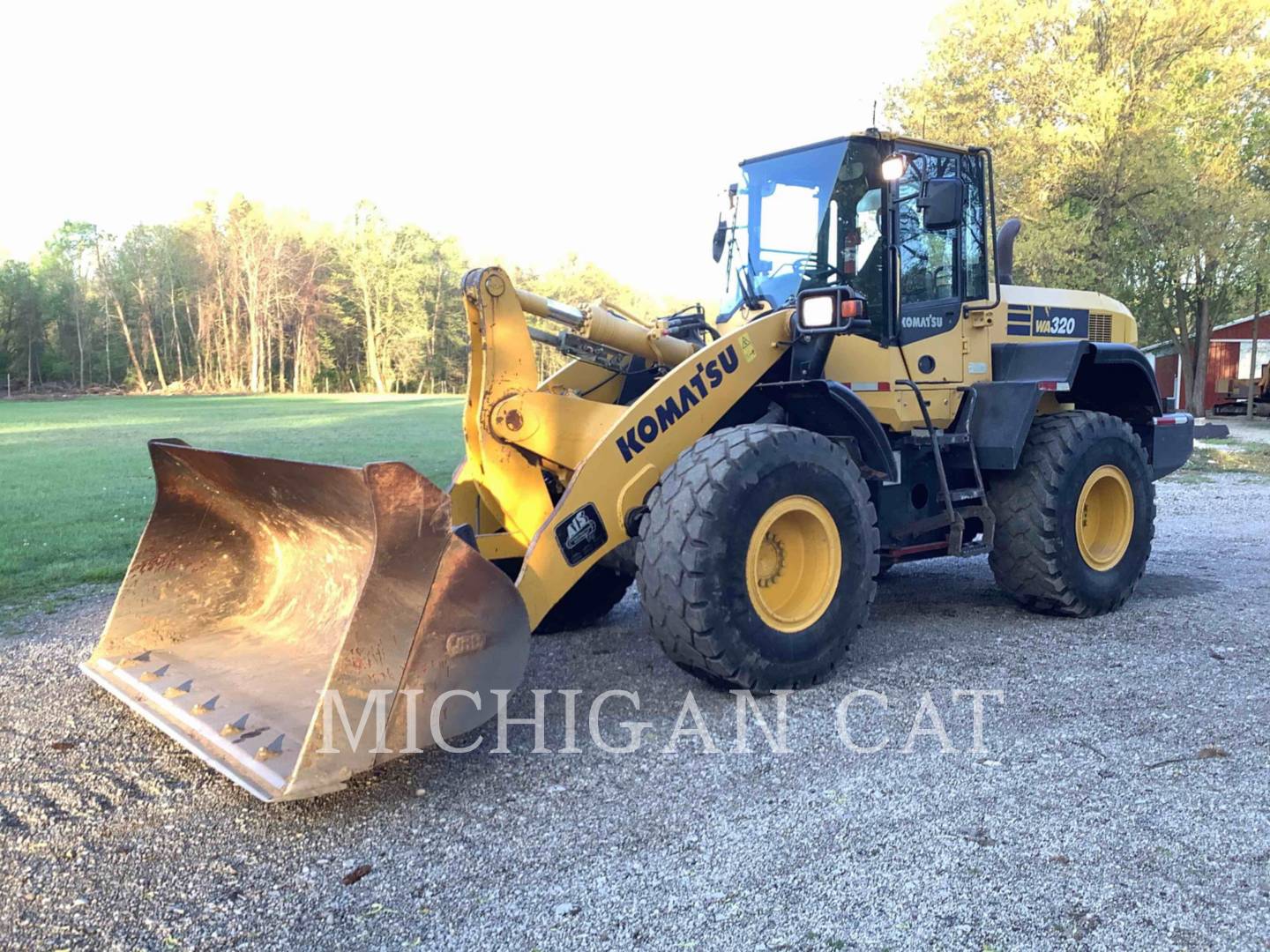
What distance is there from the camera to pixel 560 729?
165 inches

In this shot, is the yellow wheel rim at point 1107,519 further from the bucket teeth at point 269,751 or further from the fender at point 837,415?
the bucket teeth at point 269,751

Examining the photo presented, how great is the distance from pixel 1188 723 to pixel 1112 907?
1.74 meters

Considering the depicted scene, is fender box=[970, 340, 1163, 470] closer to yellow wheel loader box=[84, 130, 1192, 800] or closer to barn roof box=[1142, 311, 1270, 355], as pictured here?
yellow wheel loader box=[84, 130, 1192, 800]

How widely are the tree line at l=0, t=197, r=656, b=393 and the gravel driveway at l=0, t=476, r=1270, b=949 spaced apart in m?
59.6

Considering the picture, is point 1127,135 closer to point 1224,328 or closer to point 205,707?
→ point 1224,328

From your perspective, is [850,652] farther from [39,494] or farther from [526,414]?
[39,494]

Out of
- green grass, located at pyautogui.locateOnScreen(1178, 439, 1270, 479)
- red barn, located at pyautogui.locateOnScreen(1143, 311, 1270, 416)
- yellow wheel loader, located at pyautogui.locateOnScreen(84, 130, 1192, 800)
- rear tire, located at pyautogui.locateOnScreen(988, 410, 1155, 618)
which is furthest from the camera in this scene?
red barn, located at pyautogui.locateOnScreen(1143, 311, 1270, 416)

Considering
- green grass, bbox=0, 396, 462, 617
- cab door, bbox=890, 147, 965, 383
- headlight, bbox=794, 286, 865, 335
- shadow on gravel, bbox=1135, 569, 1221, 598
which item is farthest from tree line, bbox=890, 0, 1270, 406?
headlight, bbox=794, 286, 865, 335

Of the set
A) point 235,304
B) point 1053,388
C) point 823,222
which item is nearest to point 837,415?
point 823,222

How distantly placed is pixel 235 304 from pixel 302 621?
217 feet

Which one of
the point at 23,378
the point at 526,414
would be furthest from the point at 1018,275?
the point at 23,378

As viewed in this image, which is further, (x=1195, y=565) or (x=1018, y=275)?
(x=1018, y=275)

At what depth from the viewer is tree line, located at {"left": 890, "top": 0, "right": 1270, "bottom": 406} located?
2466 cm

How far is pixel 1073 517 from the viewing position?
5910 millimetres
